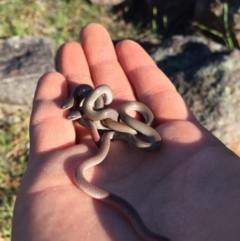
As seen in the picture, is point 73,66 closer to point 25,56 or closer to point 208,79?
point 25,56

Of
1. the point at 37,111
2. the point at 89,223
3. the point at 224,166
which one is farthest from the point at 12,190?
the point at 224,166

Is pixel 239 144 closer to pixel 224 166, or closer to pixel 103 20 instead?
pixel 224 166

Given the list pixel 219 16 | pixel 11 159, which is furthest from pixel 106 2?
pixel 11 159

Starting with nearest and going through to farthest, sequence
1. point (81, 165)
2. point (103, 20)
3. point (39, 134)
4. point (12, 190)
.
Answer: point (81, 165) → point (39, 134) → point (12, 190) → point (103, 20)

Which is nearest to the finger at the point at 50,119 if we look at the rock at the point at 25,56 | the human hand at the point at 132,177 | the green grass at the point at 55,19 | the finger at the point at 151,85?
the human hand at the point at 132,177

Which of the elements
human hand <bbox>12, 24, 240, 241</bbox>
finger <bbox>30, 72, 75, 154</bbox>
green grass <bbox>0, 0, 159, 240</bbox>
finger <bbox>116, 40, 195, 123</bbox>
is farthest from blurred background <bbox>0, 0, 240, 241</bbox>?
finger <bbox>30, 72, 75, 154</bbox>
